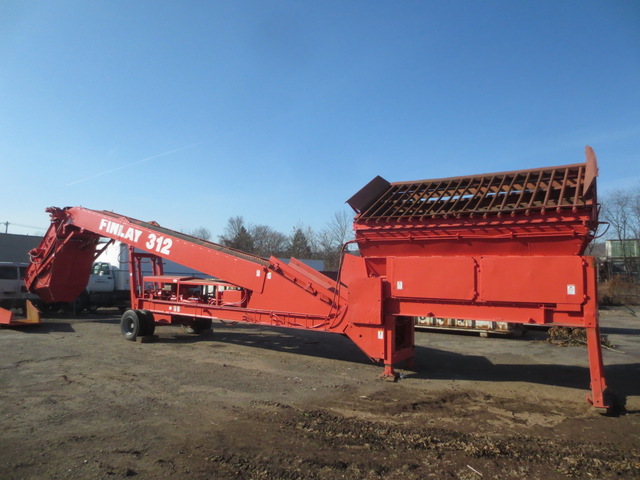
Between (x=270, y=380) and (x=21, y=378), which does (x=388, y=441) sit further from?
(x=21, y=378)

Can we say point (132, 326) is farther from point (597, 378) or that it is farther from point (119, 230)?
point (597, 378)

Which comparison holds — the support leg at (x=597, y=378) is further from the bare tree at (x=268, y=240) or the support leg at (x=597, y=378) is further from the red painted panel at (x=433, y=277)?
the bare tree at (x=268, y=240)

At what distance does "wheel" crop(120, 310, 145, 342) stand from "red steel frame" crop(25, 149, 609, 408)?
2.00 metres

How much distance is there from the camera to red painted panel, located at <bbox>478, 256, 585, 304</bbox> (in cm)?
654

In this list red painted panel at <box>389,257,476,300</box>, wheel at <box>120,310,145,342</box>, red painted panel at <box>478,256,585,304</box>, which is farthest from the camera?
wheel at <box>120,310,145,342</box>

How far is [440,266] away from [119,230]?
8375mm

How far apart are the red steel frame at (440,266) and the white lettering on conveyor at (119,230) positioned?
0.87 m

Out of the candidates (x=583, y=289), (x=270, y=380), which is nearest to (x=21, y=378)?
(x=270, y=380)

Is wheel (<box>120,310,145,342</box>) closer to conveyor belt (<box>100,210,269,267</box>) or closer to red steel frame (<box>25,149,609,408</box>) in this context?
red steel frame (<box>25,149,609,408</box>)

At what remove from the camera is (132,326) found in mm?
11781

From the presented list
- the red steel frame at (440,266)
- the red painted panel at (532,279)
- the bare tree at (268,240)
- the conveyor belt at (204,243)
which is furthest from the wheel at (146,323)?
→ the bare tree at (268,240)

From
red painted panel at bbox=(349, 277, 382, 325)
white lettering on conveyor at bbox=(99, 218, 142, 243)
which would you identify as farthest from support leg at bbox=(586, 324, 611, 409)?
white lettering on conveyor at bbox=(99, 218, 142, 243)

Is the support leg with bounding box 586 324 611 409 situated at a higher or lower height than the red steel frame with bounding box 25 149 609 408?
lower

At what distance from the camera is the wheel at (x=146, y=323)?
11.6m
